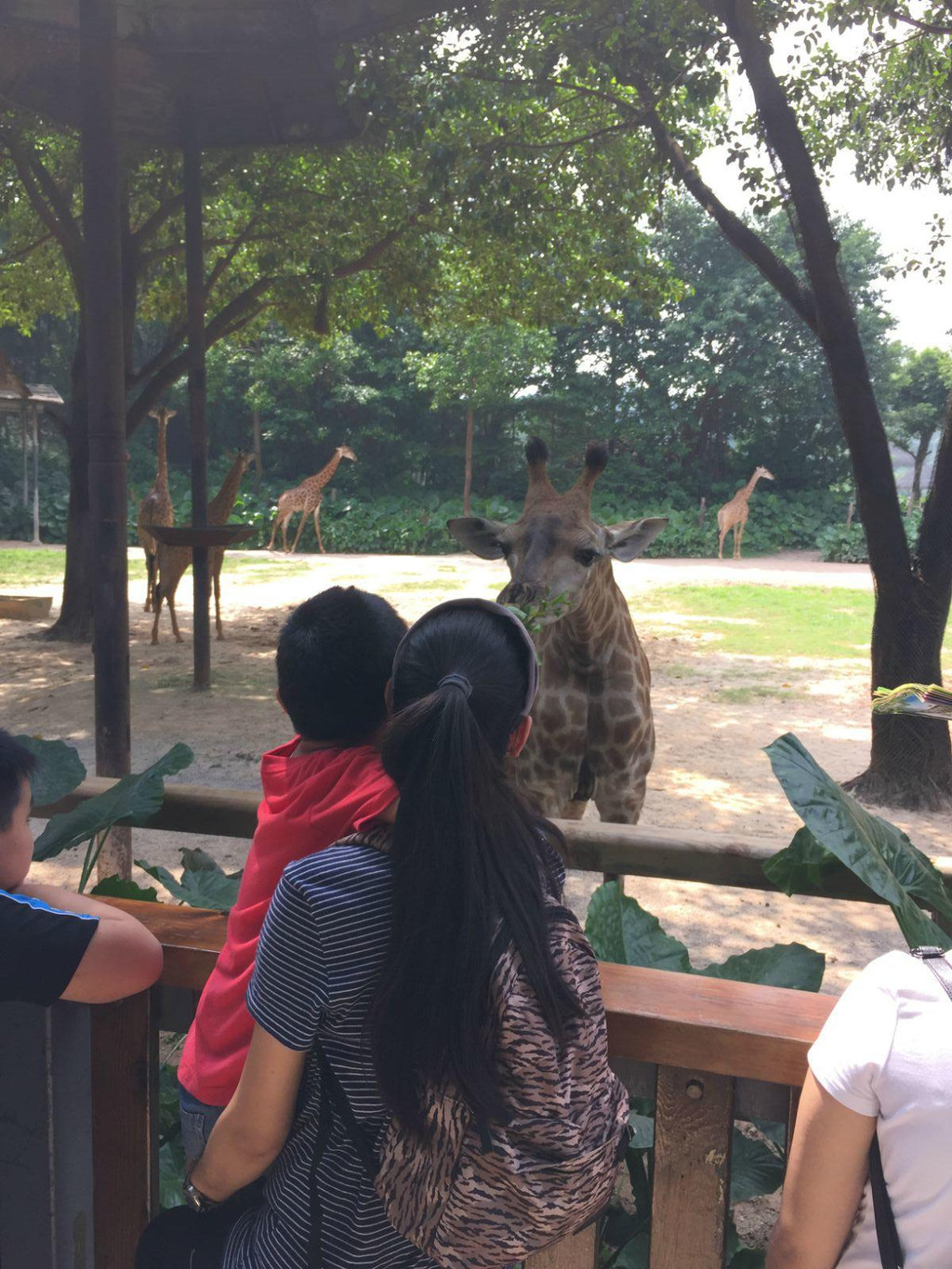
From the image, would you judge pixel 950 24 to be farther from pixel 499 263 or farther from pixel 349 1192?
pixel 349 1192

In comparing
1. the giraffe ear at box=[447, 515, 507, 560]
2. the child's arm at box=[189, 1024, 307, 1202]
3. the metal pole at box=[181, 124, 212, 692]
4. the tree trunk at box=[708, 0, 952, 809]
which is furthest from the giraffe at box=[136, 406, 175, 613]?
the child's arm at box=[189, 1024, 307, 1202]

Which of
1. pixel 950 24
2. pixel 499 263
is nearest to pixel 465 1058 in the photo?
pixel 950 24

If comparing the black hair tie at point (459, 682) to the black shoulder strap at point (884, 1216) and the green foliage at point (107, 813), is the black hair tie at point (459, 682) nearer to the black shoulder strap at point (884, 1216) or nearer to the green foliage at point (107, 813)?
the black shoulder strap at point (884, 1216)

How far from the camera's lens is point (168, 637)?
12.7 meters

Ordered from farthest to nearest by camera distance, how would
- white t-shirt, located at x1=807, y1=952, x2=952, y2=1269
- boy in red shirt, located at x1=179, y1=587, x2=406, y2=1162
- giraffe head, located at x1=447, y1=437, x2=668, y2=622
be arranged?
giraffe head, located at x1=447, y1=437, x2=668, y2=622
boy in red shirt, located at x1=179, y1=587, x2=406, y2=1162
white t-shirt, located at x1=807, y1=952, x2=952, y2=1269

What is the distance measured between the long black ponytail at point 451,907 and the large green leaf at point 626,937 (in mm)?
987

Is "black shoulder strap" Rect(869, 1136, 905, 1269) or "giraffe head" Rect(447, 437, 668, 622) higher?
"giraffe head" Rect(447, 437, 668, 622)

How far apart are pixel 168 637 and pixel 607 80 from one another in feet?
25.7

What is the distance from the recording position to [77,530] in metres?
11.5

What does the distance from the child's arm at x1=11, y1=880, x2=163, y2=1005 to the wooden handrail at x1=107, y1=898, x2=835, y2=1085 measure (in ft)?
2.23

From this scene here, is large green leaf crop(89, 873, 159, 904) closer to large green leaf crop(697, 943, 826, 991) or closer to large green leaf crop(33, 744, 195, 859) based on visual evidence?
large green leaf crop(33, 744, 195, 859)

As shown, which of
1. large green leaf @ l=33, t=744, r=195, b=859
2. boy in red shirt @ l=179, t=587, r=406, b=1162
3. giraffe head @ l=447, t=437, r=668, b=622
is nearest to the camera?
boy in red shirt @ l=179, t=587, r=406, b=1162

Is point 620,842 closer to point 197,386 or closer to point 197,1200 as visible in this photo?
point 197,1200

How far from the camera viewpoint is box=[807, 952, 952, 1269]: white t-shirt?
112 cm
